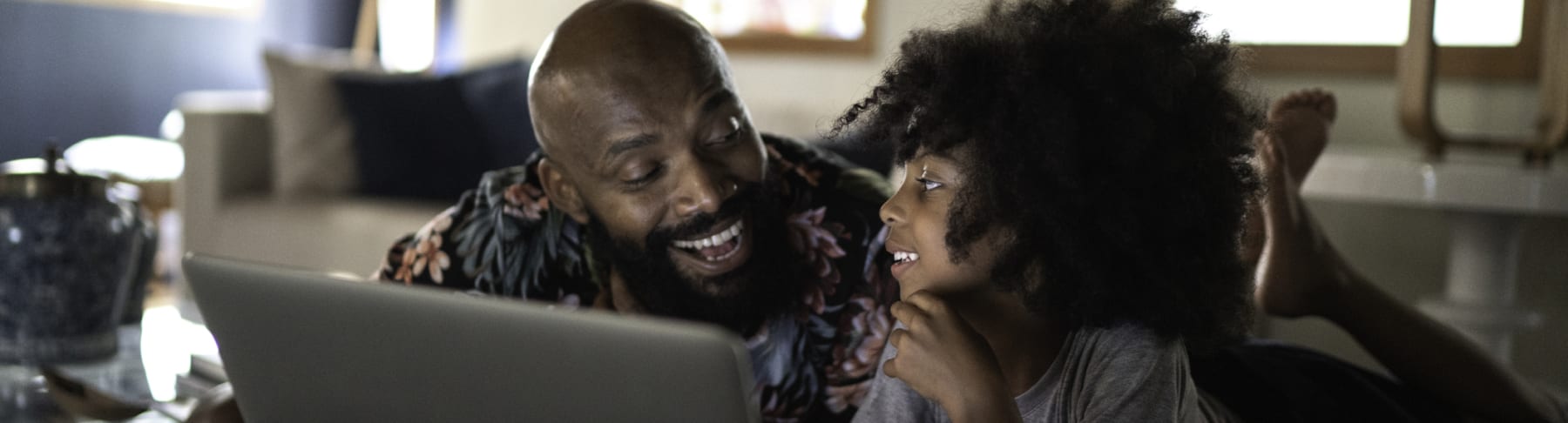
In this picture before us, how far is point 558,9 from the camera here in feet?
14.6

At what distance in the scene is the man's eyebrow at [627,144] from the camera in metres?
1.25

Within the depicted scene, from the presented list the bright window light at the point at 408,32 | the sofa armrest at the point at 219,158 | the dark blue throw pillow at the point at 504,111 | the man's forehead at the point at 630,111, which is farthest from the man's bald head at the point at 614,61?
the bright window light at the point at 408,32

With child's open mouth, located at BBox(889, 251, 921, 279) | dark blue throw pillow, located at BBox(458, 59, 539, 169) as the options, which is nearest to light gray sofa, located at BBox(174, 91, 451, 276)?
dark blue throw pillow, located at BBox(458, 59, 539, 169)

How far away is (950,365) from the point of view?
0.88 meters

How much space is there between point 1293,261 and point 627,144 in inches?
30.8

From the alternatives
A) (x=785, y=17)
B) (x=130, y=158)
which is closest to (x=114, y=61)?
(x=130, y=158)

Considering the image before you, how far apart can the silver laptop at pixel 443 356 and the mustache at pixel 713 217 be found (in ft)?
1.61

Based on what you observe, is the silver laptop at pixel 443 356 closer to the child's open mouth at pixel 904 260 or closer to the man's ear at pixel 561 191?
the child's open mouth at pixel 904 260

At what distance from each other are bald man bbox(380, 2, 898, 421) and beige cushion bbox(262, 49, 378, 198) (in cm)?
258

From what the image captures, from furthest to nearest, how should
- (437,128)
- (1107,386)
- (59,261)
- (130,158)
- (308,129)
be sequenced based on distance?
1. (130,158)
2. (308,129)
3. (437,128)
4. (59,261)
5. (1107,386)

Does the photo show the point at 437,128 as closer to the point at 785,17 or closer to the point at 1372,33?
the point at 785,17

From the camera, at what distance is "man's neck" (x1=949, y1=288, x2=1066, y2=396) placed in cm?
106

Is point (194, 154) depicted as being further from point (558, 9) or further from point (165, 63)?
point (165, 63)

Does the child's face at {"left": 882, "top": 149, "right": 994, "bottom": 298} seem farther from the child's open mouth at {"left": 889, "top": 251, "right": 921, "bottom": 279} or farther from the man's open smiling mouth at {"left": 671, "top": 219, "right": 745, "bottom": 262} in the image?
the man's open smiling mouth at {"left": 671, "top": 219, "right": 745, "bottom": 262}
